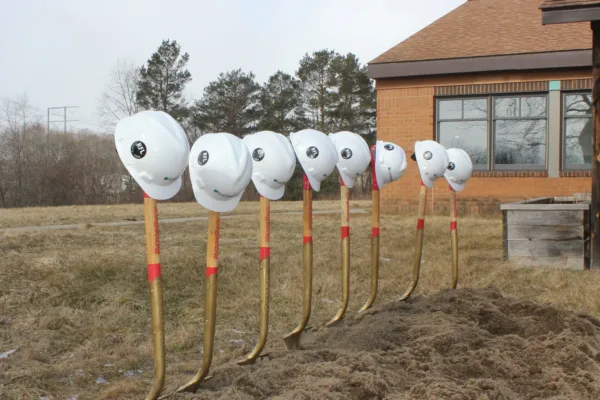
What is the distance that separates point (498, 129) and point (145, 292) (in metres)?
10.7

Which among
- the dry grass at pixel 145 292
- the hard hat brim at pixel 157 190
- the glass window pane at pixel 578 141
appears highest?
the glass window pane at pixel 578 141

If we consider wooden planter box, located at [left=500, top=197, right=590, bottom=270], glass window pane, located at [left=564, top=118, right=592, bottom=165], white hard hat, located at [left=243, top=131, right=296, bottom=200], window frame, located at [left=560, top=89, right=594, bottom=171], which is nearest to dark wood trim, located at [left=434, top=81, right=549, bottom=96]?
window frame, located at [left=560, top=89, right=594, bottom=171]

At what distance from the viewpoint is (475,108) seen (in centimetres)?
1500

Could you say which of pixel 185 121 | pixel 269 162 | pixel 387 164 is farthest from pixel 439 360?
pixel 185 121

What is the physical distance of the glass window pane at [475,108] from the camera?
14938 mm

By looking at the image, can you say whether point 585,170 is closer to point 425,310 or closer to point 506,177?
point 506,177

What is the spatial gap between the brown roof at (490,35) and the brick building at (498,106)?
1.2 inches

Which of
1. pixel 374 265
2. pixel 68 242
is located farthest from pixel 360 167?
pixel 68 242

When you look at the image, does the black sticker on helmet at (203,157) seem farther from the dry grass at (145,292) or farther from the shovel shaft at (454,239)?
the shovel shaft at (454,239)

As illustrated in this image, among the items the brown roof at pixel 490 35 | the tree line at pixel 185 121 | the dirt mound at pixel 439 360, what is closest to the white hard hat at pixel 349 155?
the dirt mound at pixel 439 360

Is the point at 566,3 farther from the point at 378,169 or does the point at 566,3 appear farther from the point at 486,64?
the point at 486,64

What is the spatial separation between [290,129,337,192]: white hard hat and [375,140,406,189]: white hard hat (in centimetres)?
96

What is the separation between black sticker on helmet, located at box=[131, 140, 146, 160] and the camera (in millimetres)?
3014

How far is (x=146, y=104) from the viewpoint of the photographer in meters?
35.8
